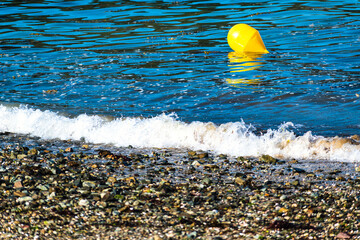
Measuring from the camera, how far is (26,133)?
1072 centimetres

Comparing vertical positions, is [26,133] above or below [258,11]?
below

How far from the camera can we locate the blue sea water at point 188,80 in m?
9.88

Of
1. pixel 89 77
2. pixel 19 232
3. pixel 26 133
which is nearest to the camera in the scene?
pixel 19 232

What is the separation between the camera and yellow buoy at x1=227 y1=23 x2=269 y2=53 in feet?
51.6

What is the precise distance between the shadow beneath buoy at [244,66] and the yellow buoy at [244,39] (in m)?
0.22

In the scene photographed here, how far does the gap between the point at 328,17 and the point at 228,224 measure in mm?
17198

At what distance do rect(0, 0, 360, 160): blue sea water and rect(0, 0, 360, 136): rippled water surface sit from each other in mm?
37

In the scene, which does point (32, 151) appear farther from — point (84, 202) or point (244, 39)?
point (244, 39)

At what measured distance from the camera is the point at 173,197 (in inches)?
261

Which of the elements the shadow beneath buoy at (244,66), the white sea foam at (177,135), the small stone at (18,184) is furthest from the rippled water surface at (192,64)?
the small stone at (18,184)

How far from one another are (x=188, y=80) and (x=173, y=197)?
728cm

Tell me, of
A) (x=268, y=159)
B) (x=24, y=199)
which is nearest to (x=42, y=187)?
(x=24, y=199)

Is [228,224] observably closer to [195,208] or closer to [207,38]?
[195,208]

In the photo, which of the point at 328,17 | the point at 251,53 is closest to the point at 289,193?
the point at 251,53
